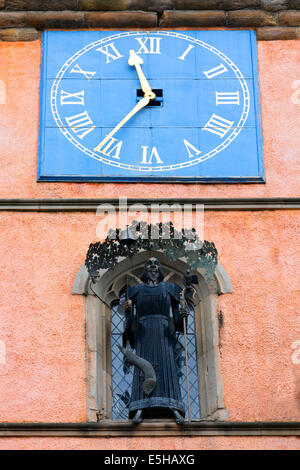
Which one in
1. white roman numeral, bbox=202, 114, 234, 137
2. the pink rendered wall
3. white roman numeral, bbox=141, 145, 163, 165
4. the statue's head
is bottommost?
the pink rendered wall

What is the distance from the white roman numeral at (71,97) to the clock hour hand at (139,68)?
53 centimetres

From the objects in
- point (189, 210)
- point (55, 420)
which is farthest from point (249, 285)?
point (55, 420)

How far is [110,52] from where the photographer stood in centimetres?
1495

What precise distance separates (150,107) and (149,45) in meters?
0.70

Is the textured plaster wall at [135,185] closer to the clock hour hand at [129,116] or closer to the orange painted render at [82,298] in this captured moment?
the orange painted render at [82,298]

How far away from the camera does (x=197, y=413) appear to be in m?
13.5

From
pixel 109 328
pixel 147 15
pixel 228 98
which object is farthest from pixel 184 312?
pixel 147 15

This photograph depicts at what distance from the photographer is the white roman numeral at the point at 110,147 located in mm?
14352

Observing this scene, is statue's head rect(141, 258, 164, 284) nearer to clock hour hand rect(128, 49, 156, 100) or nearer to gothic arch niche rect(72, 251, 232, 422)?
gothic arch niche rect(72, 251, 232, 422)

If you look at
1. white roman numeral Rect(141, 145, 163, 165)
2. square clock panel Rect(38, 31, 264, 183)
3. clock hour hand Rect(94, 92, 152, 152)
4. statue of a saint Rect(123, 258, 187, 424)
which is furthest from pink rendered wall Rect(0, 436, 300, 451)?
clock hour hand Rect(94, 92, 152, 152)

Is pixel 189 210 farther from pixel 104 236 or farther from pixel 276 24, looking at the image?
pixel 276 24

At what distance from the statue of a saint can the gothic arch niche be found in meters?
0.25

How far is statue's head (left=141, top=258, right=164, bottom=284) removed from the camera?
1364cm

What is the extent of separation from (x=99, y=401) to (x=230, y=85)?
3258 millimetres
